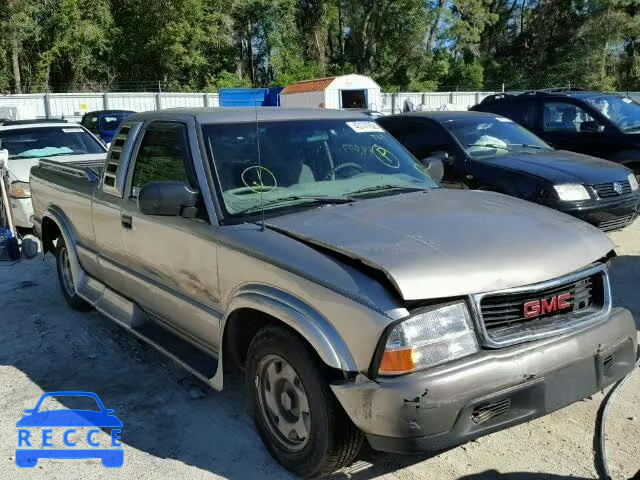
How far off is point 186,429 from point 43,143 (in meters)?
7.41

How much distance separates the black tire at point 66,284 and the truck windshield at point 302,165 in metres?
2.66

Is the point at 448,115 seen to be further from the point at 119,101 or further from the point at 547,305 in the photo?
the point at 119,101

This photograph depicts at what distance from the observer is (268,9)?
4419 centimetres

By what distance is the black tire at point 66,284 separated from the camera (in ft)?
18.9

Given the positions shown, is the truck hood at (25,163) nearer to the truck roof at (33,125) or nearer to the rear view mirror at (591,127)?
the truck roof at (33,125)

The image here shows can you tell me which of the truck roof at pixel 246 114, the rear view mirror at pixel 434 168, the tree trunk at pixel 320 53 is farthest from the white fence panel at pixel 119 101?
the truck roof at pixel 246 114

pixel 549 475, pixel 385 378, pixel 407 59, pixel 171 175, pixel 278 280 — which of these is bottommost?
pixel 549 475

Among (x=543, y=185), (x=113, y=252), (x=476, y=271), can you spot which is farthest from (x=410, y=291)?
(x=543, y=185)

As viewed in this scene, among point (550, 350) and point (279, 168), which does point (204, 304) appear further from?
point (550, 350)

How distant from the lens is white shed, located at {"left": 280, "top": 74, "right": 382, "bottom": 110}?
96.0 ft

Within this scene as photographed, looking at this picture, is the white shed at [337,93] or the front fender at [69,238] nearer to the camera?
the front fender at [69,238]

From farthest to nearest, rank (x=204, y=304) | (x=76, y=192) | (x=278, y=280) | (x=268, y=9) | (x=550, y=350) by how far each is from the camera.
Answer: (x=268, y=9) → (x=76, y=192) → (x=204, y=304) → (x=278, y=280) → (x=550, y=350)

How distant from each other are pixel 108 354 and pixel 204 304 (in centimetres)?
162

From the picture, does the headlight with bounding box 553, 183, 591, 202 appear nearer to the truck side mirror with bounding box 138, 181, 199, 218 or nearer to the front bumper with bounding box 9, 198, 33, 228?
the truck side mirror with bounding box 138, 181, 199, 218
